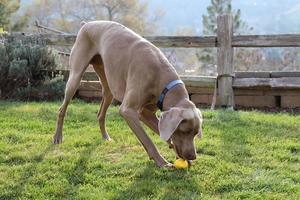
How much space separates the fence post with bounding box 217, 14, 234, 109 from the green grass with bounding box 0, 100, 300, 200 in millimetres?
1653

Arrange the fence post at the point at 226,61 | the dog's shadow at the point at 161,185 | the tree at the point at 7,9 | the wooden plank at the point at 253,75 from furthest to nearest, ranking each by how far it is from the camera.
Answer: the tree at the point at 7,9, the wooden plank at the point at 253,75, the fence post at the point at 226,61, the dog's shadow at the point at 161,185

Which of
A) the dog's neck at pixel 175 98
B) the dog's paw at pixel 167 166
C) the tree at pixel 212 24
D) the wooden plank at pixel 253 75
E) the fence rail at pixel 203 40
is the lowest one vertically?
the tree at pixel 212 24

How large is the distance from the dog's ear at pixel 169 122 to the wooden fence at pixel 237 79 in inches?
169

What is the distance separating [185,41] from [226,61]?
2.84 ft

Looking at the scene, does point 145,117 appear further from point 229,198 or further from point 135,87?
point 229,198

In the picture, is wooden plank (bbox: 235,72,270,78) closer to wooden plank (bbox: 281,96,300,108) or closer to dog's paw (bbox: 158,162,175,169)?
wooden plank (bbox: 281,96,300,108)

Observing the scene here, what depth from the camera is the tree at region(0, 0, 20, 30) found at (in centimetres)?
2845

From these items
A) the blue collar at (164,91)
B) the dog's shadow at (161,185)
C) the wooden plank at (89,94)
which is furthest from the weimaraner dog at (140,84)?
the wooden plank at (89,94)

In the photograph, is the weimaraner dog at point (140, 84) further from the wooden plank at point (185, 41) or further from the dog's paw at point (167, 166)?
the wooden plank at point (185, 41)

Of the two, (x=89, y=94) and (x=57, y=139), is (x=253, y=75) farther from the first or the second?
A: (x=57, y=139)

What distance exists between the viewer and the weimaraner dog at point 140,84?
169 inches

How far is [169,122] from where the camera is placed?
13.6 ft

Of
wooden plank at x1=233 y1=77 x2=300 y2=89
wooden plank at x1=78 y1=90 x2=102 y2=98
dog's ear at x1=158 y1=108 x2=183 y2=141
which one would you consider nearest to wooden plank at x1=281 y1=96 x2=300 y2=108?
wooden plank at x1=233 y1=77 x2=300 y2=89

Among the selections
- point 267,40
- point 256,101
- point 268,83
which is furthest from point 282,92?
point 267,40
